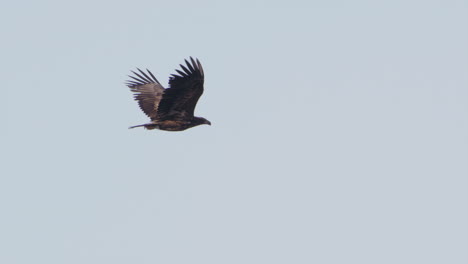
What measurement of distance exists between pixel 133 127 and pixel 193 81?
10.6 feet

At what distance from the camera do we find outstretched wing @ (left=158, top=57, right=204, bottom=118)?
27.6 m

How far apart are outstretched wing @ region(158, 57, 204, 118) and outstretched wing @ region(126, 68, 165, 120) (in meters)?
3.15

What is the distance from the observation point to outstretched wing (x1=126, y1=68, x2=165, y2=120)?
3347 cm

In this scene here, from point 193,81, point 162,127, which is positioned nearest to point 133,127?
point 162,127

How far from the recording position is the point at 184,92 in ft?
94.2

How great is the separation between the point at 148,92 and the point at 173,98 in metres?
5.13

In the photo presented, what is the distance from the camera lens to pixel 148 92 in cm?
3419

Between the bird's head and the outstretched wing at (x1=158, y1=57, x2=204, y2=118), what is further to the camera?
the bird's head

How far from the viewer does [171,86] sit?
28328 mm

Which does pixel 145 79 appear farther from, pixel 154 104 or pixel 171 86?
pixel 171 86

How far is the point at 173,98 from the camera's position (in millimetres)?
29219

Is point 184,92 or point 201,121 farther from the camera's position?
point 201,121

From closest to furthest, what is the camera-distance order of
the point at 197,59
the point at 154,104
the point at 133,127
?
the point at 197,59, the point at 133,127, the point at 154,104

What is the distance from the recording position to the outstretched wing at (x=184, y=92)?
2757 centimetres
